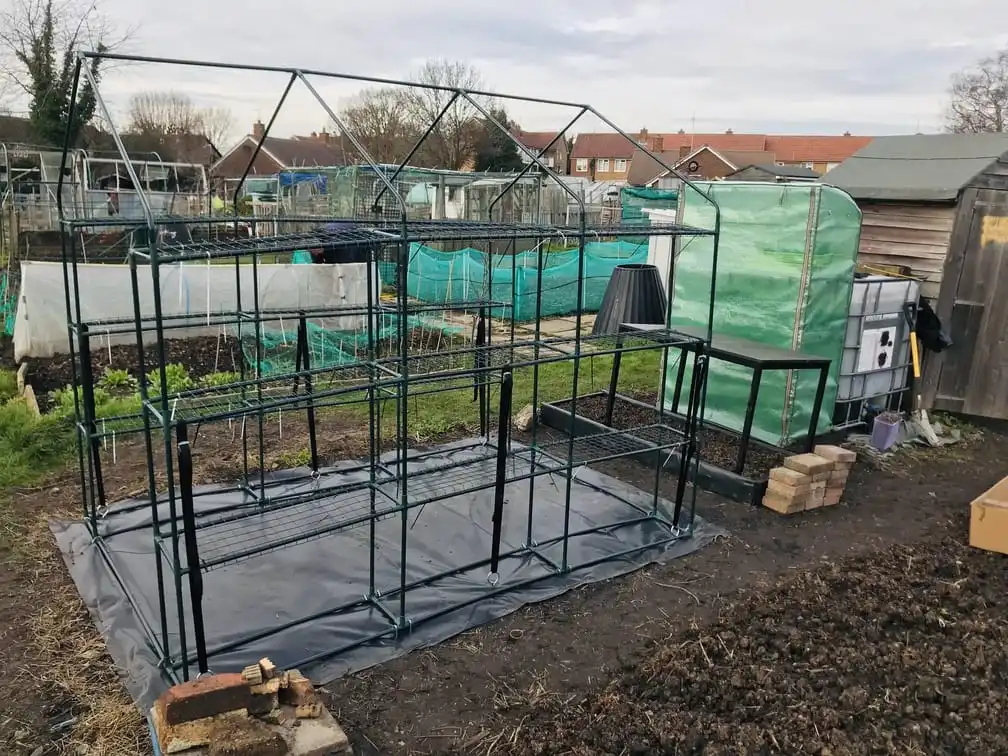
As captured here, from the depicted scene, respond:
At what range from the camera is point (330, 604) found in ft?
13.0

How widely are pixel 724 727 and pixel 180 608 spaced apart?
2.29 m

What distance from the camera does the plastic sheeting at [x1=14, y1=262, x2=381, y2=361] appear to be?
317 inches

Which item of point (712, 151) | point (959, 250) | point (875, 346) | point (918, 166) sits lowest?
point (875, 346)

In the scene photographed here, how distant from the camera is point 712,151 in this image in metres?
41.5

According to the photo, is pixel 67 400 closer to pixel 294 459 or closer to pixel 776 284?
pixel 294 459

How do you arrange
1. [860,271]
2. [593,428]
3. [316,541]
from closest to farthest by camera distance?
[316,541] → [593,428] → [860,271]

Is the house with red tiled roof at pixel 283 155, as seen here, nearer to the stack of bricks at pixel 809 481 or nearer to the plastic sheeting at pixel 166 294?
the plastic sheeting at pixel 166 294

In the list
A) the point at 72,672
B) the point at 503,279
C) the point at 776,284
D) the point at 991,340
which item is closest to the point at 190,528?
the point at 72,672

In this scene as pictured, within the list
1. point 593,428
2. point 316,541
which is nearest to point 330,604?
point 316,541

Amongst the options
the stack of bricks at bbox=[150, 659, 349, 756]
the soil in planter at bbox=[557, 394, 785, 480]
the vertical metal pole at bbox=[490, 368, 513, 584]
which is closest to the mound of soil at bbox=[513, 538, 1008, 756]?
the stack of bricks at bbox=[150, 659, 349, 756]

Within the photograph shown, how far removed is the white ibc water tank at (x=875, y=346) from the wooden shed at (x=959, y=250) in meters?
0.39

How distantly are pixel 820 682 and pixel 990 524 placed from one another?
2.25 meters

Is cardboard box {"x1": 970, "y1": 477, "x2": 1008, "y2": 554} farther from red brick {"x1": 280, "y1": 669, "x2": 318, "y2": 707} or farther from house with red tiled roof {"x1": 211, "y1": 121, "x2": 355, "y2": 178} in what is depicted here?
house with red tiled roof {"x1": 211, "y1": 121, "x2": 355, "y2": 178}

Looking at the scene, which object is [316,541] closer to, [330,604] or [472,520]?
[330,604]
